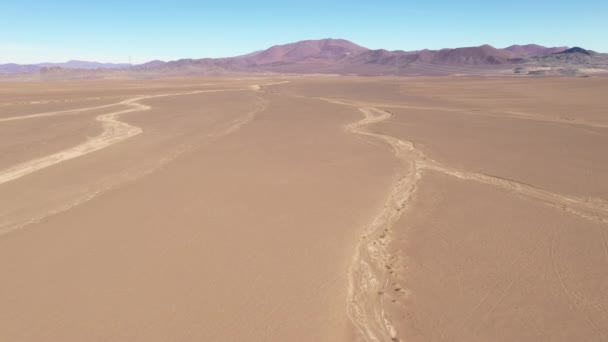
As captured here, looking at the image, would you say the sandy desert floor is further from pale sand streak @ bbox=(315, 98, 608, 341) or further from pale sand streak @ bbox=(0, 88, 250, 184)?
pale sand streak @ bbox=(0, 88, 250, 184)

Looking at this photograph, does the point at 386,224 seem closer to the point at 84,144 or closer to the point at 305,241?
the point at 305,241

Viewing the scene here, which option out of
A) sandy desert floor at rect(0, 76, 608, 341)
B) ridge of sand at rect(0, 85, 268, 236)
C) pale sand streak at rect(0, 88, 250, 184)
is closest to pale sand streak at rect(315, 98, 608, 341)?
sandy desert floor at rect(0, 76, 608, 341)

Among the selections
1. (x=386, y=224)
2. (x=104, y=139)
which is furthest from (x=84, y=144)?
(x=386, y=224)

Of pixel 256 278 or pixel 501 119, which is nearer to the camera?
pixel 256 278

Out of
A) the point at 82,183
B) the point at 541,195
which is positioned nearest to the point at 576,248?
the point at 541,195

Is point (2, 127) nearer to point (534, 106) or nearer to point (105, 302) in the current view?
point (105, 302)
